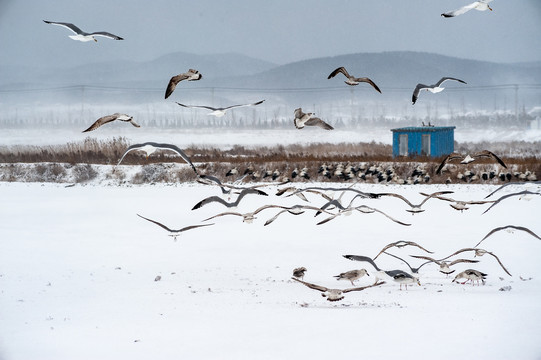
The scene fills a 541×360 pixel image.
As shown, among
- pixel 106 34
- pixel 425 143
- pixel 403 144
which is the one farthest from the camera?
pixel 403 144

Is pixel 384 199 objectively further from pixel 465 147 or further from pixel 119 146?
pixel 465 147

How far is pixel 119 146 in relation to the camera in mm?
17250

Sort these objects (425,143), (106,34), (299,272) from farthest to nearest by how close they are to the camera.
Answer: (425,143) → (299,272) → (106,34)

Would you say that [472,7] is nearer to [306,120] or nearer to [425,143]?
[306,120]

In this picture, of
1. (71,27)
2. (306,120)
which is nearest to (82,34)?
(71,27)

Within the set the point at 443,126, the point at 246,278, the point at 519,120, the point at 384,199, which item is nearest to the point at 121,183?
the point at 384,199

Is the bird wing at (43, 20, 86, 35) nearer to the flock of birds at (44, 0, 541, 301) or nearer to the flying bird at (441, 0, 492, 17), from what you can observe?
the flock of birds at (44, 0, 541, 301)

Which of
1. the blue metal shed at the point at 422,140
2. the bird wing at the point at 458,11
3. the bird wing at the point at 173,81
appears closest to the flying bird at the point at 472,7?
the bird wing at the point at 458,11

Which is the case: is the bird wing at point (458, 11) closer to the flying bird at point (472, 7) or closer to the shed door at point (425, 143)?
the flying bird at point (472, 7)

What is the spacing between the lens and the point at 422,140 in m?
25.6

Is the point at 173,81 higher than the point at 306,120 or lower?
higher

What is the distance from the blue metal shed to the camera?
25422mm

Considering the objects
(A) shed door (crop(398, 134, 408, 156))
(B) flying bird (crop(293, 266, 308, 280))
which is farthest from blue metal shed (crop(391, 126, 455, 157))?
(B) flying bird (crop(293, 266, 308, 280))

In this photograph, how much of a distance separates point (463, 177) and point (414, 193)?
1.90 metres
